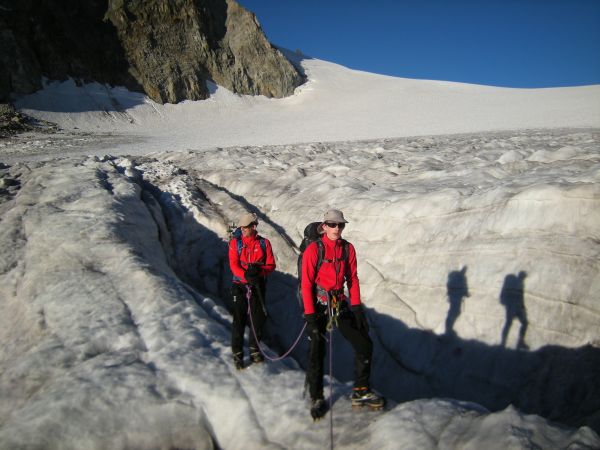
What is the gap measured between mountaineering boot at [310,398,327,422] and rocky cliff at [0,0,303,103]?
126 ft

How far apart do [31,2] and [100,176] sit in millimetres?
36415

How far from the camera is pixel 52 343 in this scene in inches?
176

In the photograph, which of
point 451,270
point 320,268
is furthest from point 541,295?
point 320,268

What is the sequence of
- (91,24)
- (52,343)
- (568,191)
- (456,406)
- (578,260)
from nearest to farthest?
1. (456,406)
2. (52,343)
3. (578,260)
4. (568,191)
5. (91,24)

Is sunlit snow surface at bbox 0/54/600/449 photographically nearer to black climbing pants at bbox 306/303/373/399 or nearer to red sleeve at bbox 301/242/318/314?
black climbing pants at bbox 306/303/373/399

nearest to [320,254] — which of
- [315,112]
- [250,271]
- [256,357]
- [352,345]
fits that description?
[352,345]

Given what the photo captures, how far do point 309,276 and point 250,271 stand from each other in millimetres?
1028

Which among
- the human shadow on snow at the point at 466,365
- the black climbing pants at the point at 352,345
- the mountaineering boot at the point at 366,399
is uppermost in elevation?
the black climbing pants at the point at 352,345

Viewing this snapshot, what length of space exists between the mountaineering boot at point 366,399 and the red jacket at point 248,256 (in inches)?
67.2

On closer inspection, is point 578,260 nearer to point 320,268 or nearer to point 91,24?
point 320,268

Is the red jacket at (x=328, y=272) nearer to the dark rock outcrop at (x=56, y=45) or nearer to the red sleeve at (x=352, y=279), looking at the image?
the red sleeve at (x=352, y=279)

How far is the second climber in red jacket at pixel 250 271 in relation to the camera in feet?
14.8

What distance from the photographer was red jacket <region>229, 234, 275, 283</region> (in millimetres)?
4602

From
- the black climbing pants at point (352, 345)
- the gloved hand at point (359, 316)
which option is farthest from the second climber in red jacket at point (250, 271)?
the gloved hand at point (359, 316)
